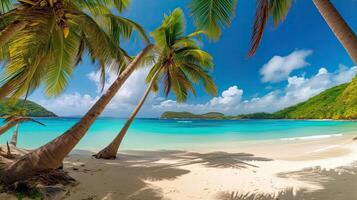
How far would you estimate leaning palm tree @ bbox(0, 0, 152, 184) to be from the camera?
3387 millimetres

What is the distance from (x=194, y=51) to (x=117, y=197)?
804 centimetres

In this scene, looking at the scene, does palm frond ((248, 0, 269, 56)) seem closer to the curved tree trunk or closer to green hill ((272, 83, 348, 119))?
the curved tree trunk

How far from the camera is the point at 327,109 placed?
6425 cm

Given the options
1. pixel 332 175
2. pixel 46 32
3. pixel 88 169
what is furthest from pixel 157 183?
pixel 332 175

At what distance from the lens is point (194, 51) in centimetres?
1045

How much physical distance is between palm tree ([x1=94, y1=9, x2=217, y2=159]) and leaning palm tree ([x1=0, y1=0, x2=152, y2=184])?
12.8ft

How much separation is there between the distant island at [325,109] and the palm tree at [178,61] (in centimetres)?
3306

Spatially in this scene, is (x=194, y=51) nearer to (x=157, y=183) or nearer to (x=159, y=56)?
(x=159, y=56)

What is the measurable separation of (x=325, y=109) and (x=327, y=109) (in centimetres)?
135

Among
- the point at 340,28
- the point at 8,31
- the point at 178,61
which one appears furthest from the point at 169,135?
the point at 340,28

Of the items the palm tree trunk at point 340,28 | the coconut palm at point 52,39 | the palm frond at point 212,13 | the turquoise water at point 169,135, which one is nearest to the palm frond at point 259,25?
the palm frond at point 212,13

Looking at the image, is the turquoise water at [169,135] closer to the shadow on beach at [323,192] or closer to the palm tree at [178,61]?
the palm tree at [178,61]

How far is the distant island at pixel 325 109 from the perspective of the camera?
4336cm

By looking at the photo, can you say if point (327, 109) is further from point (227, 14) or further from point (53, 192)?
point (53, 192)
